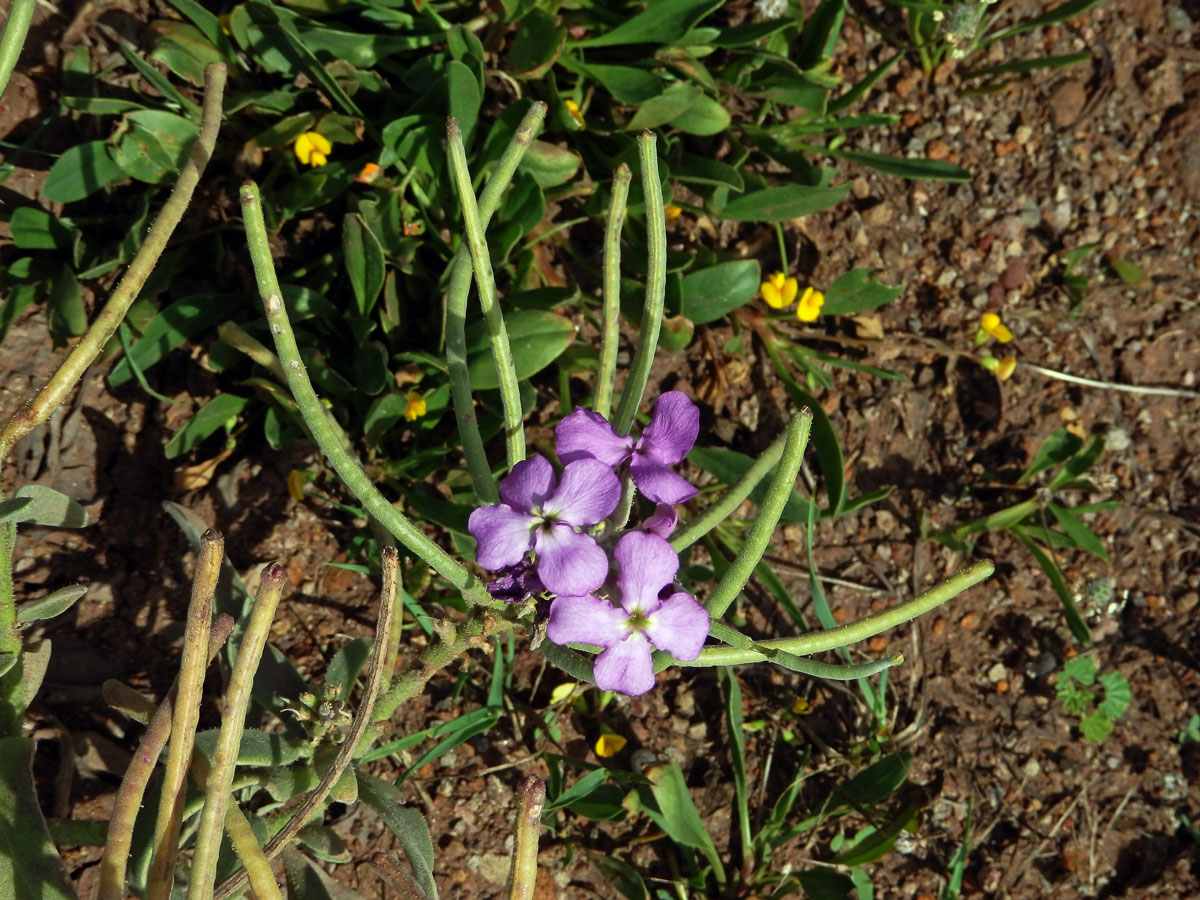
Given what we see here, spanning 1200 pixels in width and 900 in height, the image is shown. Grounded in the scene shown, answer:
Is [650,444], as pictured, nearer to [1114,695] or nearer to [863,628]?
[863,628]

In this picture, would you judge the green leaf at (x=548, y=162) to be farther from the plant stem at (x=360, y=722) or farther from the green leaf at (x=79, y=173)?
the plant stem at (x=360, y=722)

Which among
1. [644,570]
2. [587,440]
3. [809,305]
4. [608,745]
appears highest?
[587,440]

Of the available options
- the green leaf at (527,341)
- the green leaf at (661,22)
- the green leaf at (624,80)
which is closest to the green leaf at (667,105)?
the green leaf at (624,80)

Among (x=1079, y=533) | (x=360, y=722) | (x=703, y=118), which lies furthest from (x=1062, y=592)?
(x=360, y=722)

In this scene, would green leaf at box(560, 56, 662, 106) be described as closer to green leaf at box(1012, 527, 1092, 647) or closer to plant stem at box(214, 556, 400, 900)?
plant stem at box(214, 556, 400, 900)

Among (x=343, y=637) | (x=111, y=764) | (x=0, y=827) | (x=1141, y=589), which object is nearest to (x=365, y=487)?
(x=0, y=827)

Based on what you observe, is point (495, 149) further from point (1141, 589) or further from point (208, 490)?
point (1141, 589)
